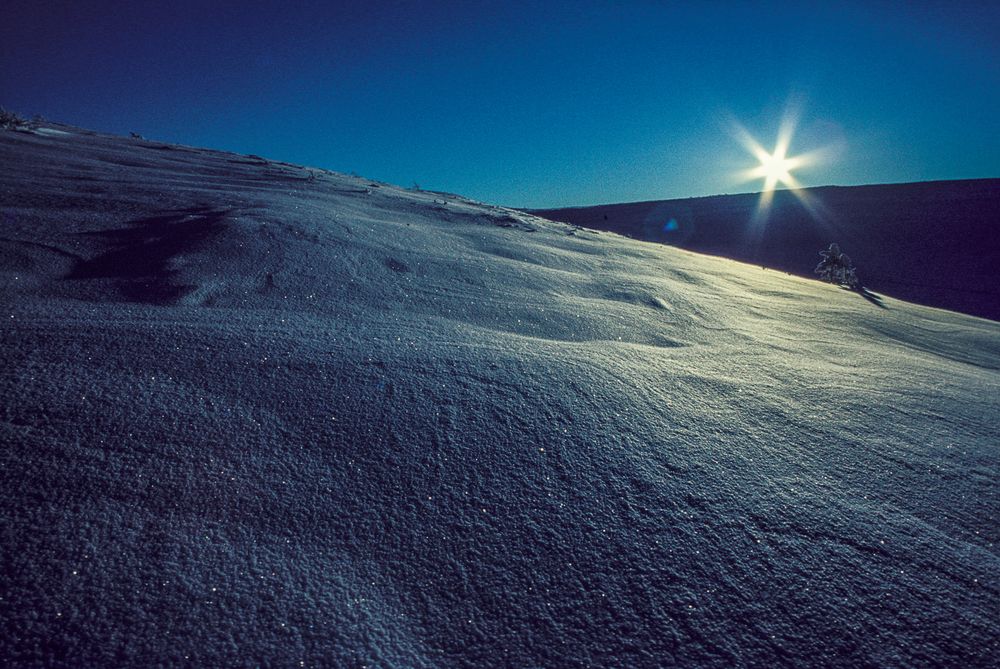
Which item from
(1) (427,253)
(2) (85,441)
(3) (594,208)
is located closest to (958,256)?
(3) (594,208)

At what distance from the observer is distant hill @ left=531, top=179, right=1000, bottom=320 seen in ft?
41.5

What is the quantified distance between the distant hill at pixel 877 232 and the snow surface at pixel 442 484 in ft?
39.6

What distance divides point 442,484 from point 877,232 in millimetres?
20227

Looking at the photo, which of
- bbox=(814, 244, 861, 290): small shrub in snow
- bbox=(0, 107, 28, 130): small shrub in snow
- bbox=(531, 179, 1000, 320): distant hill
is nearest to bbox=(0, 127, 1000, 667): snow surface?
bbox=(0, 107, 28, 130): small shrub in snow

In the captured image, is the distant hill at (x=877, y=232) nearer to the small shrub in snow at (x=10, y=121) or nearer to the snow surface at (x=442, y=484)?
the snow surface at (x=442, y=484)

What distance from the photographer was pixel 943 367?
2.69 metres

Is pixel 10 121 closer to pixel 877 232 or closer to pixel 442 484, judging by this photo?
pixel 442 484

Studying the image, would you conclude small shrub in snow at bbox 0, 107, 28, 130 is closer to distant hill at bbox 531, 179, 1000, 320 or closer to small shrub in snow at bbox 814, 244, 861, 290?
small shrub in snow at bbox 814, 244, 861, 290

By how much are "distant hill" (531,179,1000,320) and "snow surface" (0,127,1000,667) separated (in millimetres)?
12076

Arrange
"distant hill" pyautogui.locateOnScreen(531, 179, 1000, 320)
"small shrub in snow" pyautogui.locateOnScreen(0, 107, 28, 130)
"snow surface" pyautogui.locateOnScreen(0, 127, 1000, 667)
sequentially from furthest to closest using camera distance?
"distant hill" pyautogui.locateOnScreen(531, 179, 1000, 320) < "small shrub in snow" pyautogui.locateOnScreen(0, 107, 28, 130) < "snow surface" pyautogui.locateOnScreen(0, 127, 1000, 667)

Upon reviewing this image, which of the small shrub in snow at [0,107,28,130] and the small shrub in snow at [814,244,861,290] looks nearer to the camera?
the small shrub in snow at [0,107,28,130]

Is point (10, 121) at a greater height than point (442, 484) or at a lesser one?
greater

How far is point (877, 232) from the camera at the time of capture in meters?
16.2

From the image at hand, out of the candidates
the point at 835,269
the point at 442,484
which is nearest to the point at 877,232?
the point at 835,269
